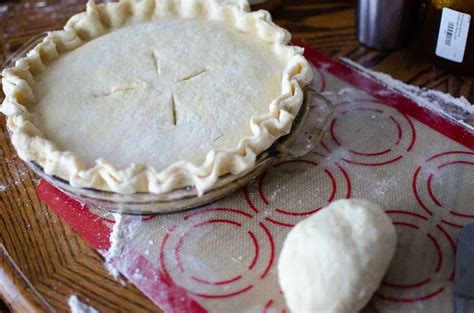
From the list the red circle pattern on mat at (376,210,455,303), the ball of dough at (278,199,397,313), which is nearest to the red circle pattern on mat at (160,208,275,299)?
the ball of dough at (278,199,397,313)

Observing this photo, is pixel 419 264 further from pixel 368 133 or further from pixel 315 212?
pixel 368 133

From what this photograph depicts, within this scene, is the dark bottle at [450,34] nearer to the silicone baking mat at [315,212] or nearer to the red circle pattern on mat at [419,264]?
the silicone baking mat at [315,212]

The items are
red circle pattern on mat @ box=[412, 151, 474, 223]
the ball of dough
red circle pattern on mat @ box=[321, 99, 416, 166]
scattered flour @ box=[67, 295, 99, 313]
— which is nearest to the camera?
the ball of dough

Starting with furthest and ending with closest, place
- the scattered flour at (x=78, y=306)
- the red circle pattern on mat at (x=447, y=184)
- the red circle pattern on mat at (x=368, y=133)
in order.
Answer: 1. the red circle pattern on mat at (x=368, y=133)
2. the red circle pattern on mat at (x=447, y=184)
3. the scattered flour at (x=78, y=306)

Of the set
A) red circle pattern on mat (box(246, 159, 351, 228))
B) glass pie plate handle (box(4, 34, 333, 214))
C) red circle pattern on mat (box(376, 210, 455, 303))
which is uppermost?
glass pie plate handle (box(4, 34, 333, 214))

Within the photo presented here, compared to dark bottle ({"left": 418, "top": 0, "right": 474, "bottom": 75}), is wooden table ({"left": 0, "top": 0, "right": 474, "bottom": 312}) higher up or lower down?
lower down

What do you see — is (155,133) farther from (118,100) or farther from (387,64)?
(387,64)

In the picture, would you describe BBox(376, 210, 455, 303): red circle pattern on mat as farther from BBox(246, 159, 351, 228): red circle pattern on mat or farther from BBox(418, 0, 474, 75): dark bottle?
BBox(418, 0, 474, 75): dark bottle

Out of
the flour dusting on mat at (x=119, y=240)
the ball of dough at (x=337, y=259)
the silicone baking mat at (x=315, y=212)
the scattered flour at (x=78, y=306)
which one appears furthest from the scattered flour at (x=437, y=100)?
the scattered flour at (x=78, y=306)
